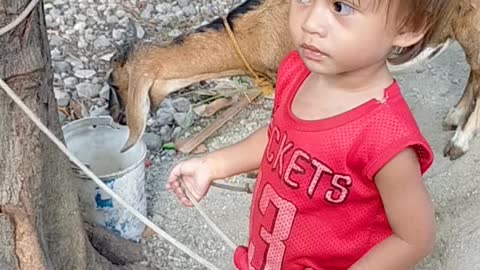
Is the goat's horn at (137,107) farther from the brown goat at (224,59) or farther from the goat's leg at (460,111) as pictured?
the goat's leg at (460,111)

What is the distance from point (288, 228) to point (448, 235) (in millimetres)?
1276

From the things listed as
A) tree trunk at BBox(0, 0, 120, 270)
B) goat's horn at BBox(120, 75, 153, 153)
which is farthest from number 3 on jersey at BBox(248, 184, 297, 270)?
goat's horn at BBox(120, 75, 153, 153)

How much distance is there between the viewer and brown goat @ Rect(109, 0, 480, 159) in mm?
3225

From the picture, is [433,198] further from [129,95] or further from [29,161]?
[29,161]

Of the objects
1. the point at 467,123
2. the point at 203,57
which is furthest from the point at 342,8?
Result: the point at 467,123

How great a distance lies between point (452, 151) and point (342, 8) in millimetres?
2093

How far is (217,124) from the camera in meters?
3.82

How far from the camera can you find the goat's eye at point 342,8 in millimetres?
1578

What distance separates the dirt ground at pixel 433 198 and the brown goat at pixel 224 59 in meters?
0.11

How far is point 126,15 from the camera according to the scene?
15.3ft

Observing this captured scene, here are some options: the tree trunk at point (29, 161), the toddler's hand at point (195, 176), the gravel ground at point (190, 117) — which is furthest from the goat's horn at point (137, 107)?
the toddler's hand at point (195, 176)

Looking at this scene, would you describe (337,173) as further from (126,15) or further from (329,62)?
(126,15)

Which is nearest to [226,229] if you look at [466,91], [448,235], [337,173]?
[448,235]

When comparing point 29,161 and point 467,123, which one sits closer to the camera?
point 29,161
